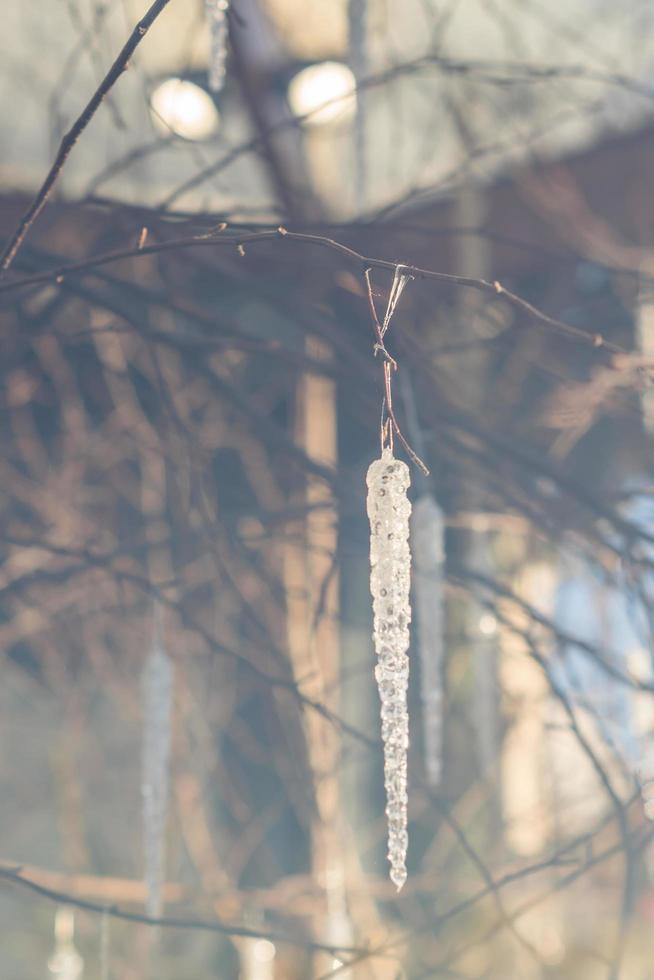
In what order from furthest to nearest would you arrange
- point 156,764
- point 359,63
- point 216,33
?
point 359,63 → point 156,764 → point 216,33

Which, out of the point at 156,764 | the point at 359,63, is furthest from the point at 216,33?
the point at 156,764

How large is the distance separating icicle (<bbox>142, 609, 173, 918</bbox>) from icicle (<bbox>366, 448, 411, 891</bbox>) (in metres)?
0.54

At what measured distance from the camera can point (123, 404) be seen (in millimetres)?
2158

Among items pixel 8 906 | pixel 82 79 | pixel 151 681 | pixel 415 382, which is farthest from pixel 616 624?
pixel 8 906

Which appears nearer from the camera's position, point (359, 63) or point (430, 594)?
point (430, 594)

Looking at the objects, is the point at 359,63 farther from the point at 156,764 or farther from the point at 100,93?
the point at 156,764

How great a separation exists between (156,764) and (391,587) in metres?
0.62

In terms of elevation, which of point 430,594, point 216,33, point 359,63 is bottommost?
point 430,594

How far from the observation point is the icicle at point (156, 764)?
1.14 m

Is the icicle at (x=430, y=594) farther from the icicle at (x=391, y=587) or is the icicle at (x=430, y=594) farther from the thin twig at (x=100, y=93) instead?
the thin twig at (x=100, y=93)

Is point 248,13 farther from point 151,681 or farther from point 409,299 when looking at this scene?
point 151,681

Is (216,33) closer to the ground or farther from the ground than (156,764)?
farther from the ground

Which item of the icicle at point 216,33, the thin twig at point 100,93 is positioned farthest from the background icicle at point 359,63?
the thin twig at point 100,93

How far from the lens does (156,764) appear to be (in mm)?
1146
